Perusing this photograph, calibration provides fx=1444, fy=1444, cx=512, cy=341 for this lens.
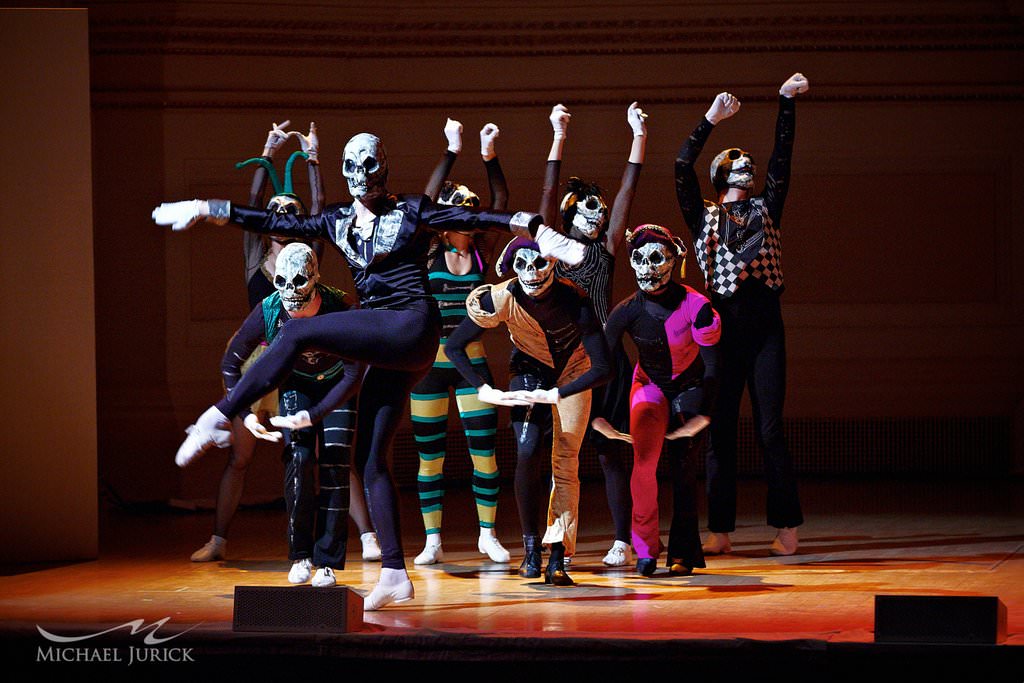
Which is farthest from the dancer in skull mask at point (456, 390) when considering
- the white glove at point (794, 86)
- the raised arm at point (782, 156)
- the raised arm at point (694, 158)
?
the white glove at point (794, 86)

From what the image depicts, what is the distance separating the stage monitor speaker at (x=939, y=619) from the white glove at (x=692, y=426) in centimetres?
145

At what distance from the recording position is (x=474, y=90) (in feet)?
30.0

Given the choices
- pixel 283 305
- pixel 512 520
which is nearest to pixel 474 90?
pixel 512 520

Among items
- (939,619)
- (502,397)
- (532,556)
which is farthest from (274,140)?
(939,619)

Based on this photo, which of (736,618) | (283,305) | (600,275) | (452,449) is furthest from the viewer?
(452,449)

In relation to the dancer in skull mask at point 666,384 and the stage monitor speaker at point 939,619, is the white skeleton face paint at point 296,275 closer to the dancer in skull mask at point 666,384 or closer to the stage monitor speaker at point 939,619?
the dancer in skull mask at point 666,384

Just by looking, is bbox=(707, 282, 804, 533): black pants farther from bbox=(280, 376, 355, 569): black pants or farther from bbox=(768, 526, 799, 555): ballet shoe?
bbox=(280, 376, 355, 569): black pants

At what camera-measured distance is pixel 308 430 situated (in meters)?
5.57

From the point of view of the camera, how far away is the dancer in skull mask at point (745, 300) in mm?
6078

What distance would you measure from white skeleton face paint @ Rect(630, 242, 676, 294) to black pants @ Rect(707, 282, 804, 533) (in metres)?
0.65

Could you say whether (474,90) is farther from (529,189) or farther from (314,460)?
(314,460)

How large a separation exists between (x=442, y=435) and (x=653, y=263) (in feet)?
4.50

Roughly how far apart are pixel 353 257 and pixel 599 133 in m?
4.46

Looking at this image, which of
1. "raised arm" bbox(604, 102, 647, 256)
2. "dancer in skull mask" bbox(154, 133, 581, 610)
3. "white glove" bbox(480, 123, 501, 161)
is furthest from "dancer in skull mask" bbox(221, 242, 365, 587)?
"raised arm" bbox(604, 102, 647, 256)
